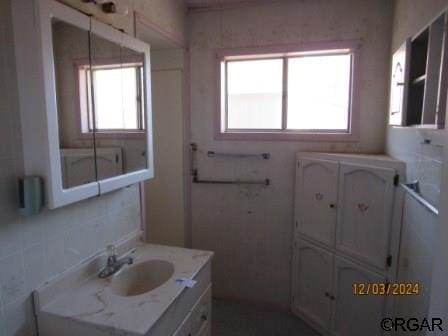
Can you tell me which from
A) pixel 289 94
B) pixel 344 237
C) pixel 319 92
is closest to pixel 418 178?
pixel 344 237

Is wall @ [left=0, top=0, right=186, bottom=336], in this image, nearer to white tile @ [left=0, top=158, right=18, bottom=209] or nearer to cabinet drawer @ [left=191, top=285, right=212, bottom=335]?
white tile @ [left=0, top=158, right=18, bottom=209]

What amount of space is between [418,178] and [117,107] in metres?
1.62

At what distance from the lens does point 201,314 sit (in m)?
1.65

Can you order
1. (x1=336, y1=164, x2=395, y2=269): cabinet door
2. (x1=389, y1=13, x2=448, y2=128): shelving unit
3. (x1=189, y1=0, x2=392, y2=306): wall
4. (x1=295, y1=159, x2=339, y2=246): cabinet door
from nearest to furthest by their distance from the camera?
1. (x1=389, y1=13, x2=448, y2=128): shelving unit
2. (x1=336, y1=164, x2=395, y2=269): cabinet door
3. (x1=295, y1=159, x2=339, y2=246): cabinet door
4. (x1=189, y1=0, x2=392, y2=306): wall

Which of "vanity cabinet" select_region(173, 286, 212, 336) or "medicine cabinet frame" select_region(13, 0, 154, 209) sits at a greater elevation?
"medicine cabinet frame" select_region(13, 0, 154, 209)

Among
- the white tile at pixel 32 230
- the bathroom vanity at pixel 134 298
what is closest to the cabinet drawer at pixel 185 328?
the bathroom vanity at pixel 134 298

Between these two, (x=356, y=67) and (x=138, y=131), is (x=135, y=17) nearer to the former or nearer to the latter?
(x=138, y=131)

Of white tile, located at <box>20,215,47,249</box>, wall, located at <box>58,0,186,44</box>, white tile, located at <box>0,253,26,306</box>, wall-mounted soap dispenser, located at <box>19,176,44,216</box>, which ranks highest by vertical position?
wall, located at <box>58,0,186,44</box>

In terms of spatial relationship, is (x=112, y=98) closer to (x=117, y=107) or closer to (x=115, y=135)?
(x=117, y=107)

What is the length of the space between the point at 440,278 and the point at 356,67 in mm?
1932

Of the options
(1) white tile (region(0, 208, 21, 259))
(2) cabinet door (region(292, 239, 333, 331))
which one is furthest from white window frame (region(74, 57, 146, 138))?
(2) cabinet door (region(292, 239, 333, 331))

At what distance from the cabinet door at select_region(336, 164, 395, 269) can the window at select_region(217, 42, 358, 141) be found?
0.49 m

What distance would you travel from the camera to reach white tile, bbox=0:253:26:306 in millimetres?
1059

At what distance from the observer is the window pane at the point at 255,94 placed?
8.22ft
